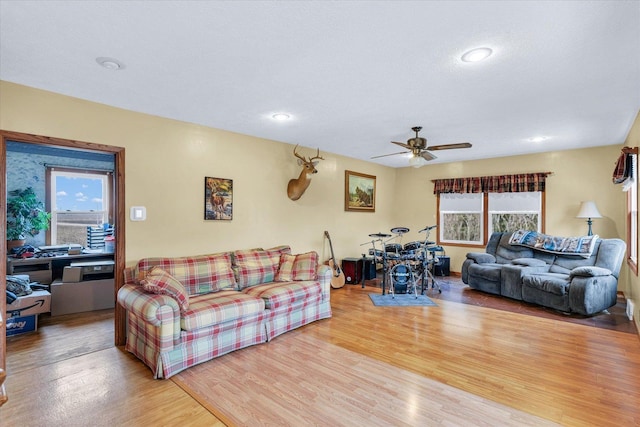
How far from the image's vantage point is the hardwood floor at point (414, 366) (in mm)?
2182

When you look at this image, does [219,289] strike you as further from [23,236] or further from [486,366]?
[23,236]

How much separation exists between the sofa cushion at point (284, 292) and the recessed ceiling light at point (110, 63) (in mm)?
2358

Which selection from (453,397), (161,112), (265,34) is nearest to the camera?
(265,34)

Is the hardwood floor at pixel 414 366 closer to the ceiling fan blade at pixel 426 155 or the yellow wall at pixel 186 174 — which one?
the yellow wall at pixel 186 174

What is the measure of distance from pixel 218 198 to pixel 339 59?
8.17 feet

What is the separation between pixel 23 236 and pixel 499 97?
Answer: 6378 millimetres

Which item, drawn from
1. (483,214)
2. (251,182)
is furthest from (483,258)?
(251,182)

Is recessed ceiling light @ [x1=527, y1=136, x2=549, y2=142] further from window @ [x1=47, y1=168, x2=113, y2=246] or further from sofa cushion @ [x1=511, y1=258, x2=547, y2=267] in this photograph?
window @ [x1=47, y1=168, x2=113, y2=246]

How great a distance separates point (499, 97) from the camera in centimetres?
309

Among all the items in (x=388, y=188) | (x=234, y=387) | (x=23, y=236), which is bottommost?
(x=234, y=387)

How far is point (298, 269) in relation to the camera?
4.18 metres

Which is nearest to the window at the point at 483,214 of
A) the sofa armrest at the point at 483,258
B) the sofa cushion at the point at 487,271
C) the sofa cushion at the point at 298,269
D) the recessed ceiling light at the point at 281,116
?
the sofa armrest at the point at 483,258

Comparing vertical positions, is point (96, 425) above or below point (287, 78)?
below

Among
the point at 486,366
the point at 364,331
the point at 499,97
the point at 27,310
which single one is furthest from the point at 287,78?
the point at 27,310
